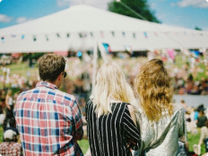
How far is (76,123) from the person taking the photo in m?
1.42

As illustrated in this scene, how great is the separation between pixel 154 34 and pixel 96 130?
10.2ft

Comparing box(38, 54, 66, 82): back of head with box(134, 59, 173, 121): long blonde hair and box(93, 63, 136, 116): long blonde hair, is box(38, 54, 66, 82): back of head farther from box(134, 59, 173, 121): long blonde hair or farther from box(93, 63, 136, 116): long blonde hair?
box(134, 59, 173, 121): long blonde hair

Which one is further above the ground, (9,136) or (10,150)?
(9,136)

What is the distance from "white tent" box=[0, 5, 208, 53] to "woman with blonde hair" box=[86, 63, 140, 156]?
8.57 ft

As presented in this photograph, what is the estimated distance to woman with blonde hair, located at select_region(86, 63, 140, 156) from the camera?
1.43 m

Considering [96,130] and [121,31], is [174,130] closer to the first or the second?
[96,130]

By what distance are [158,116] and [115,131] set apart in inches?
12.1

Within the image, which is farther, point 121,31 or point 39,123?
point 121,31

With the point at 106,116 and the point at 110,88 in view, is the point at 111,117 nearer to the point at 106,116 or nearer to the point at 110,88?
the point at 106,116

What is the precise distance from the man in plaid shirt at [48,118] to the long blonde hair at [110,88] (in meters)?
0.18

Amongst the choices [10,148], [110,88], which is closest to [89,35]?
[10,148]

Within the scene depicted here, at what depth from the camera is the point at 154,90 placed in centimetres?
150

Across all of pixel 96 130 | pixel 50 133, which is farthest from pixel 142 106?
pixel 50 133

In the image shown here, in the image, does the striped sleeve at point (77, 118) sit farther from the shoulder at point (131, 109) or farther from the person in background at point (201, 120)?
the person in background at point (201, 120)
